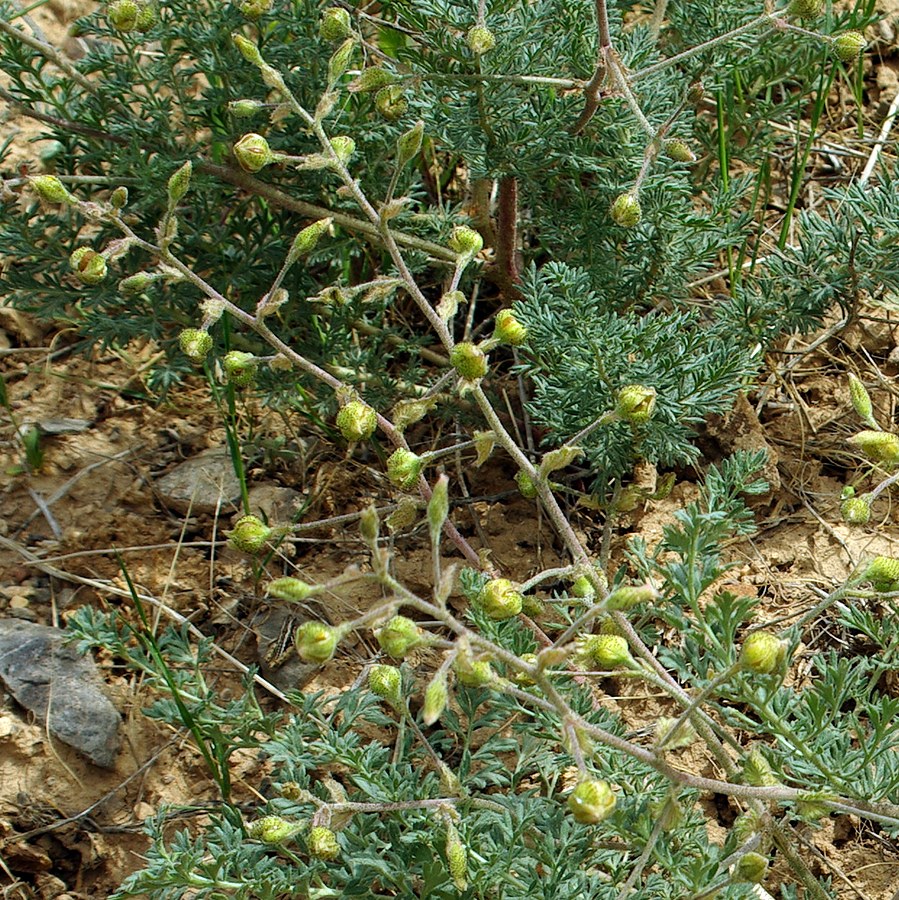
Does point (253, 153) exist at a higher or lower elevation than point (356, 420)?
higher

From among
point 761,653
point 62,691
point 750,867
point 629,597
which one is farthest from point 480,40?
point 62,691

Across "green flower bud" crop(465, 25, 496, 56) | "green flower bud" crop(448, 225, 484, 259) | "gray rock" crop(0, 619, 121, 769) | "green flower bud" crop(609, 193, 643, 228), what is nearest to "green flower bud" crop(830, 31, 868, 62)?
"green flower bud" crop(609, 193, 643, 228)

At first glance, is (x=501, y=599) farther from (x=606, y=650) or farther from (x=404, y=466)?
(x=404, y=466)

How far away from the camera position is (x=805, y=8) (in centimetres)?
237

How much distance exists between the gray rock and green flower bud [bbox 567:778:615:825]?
59.5 inches

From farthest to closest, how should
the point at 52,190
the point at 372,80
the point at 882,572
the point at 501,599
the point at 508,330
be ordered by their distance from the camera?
1. the point at 372,80
2. the point at 52,190
3. the point at 508,330
4. the point at 882,572
5. the point at 501,599

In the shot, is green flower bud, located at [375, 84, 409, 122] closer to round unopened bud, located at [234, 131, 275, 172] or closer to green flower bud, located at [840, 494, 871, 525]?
round unopened bud, located at [234, 131, 275, 172]

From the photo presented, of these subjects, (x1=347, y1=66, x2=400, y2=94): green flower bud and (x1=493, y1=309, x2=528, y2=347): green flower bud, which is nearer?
(x1=493, y1=309, x2=528, y2=347): green flower bud

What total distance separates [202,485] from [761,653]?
6.48 feet

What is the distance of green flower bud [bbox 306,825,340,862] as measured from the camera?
6.29 ft

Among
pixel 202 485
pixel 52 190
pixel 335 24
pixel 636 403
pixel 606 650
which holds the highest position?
pixel 335 24

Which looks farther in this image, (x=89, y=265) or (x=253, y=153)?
(x=89, y=265)

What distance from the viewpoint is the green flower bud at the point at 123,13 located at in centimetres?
251

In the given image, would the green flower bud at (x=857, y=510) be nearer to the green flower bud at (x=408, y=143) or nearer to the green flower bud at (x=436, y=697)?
the green flower bud at (x=436, y=697)
